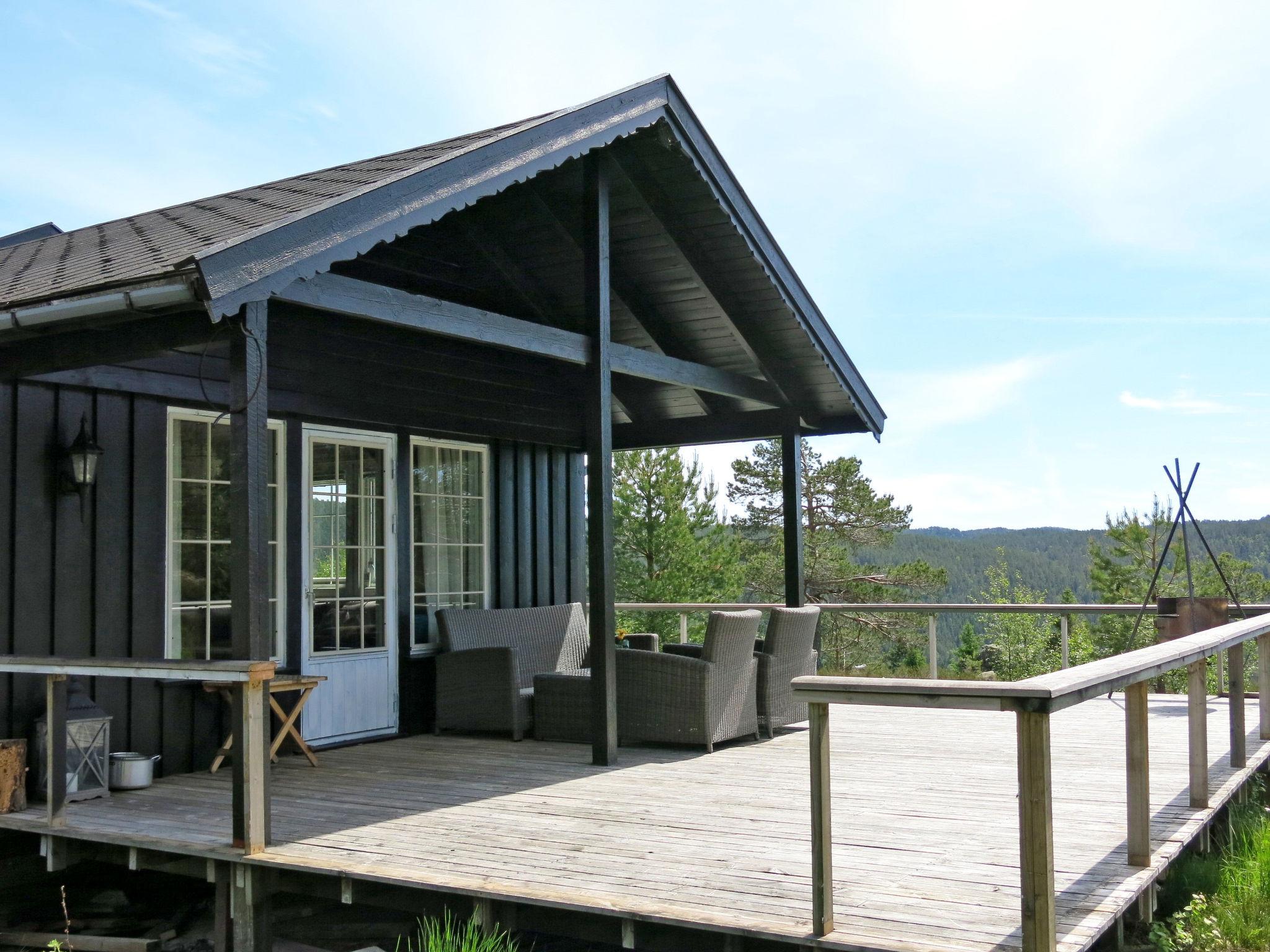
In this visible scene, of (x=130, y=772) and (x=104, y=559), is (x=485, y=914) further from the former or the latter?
(x=104, y=559)

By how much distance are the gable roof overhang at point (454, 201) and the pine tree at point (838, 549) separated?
2089 centimetres

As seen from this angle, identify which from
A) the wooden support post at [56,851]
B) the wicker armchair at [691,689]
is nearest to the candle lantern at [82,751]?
the wooden support post at [56,851]

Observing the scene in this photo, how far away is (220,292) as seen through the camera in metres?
3.96

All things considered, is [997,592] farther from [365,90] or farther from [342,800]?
[342,800]

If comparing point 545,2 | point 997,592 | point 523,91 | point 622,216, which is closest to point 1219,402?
point 997,592

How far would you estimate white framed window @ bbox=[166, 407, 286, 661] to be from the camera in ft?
20.5

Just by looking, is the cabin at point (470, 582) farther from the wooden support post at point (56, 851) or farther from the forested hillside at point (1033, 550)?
the forested hillside at point (1033, 550)

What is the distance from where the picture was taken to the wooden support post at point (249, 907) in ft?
14.1

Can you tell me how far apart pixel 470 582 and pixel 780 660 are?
2356mm

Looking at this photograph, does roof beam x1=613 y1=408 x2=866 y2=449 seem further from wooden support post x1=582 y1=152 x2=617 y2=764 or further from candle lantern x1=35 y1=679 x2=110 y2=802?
candle lantern x1=35 y1=679 x2=110 y2=802

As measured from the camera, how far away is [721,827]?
15.3 ft

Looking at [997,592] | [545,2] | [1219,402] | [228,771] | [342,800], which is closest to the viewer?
[342,800]

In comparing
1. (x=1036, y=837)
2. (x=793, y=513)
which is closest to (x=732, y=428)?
(x=793, y=513)

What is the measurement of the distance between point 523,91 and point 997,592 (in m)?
18.4
